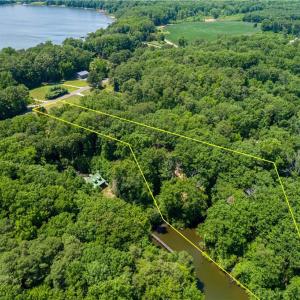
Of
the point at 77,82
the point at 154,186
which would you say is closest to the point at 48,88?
the point at 77,82

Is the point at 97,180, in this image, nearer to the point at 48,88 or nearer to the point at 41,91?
the point at 41,91

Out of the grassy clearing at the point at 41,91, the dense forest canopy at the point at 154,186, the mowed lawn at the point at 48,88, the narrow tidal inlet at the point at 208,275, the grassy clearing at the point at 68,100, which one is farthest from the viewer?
the mowed lawn at the point at 48,88

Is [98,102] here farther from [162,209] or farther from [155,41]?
[155,41]

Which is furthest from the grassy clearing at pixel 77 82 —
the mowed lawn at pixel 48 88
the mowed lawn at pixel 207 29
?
the mowed lawn at pixel 207 29

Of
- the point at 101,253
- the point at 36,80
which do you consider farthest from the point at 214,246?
the point at 36,80

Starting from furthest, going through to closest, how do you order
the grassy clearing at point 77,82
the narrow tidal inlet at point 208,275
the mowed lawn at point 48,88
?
the grassy clearing at point 77,82 → the mowed lawn at point 48,88 → the narrow tidal inlet at point 208,275

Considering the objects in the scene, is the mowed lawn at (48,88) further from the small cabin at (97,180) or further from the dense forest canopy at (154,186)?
the small cabin at (97,180)

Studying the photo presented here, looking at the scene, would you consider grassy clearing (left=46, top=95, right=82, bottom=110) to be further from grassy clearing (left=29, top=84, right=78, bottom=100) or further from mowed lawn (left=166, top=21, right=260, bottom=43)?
mowed lawn (left=166, top=21, right=260, bottom=43)
